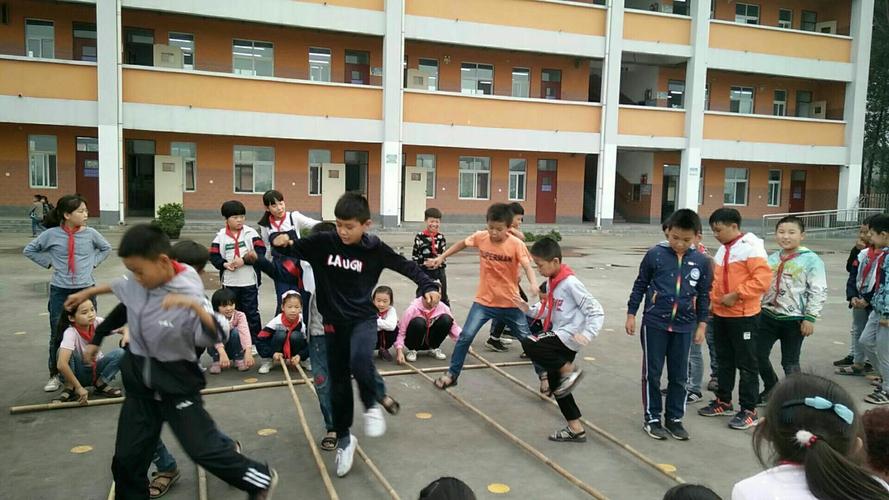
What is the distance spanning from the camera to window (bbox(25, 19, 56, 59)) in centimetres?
2275

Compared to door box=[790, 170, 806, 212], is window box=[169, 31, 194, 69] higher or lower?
higher

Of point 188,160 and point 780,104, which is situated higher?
→ point 780,104

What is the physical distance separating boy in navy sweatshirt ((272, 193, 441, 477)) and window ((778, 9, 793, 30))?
106 ft

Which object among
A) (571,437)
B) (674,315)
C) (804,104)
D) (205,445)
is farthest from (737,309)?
(804,104)

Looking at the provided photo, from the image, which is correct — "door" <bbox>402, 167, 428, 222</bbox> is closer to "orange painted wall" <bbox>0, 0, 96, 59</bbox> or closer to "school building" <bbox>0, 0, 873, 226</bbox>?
"school building" <bbox>0, 0, 873, 226</bbox>

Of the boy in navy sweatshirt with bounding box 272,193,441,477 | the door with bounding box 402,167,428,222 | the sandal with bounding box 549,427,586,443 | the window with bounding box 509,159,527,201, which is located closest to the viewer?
the boy in navy sweatshirt with bounding box 272,193,441,477

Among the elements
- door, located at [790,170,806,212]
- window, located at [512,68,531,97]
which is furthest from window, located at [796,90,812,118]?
window, located at [512,68,531,97]

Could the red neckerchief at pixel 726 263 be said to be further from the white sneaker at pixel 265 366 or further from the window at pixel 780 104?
the window at pixel 780 104

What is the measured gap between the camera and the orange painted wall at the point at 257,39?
23359mm

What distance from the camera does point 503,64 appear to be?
90.2 feet

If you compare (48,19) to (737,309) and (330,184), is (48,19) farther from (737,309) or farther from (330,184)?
(737,309)

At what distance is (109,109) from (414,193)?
37.5 feet

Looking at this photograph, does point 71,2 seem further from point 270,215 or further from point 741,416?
point 741,416

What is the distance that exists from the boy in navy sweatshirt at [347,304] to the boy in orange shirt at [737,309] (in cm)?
266
